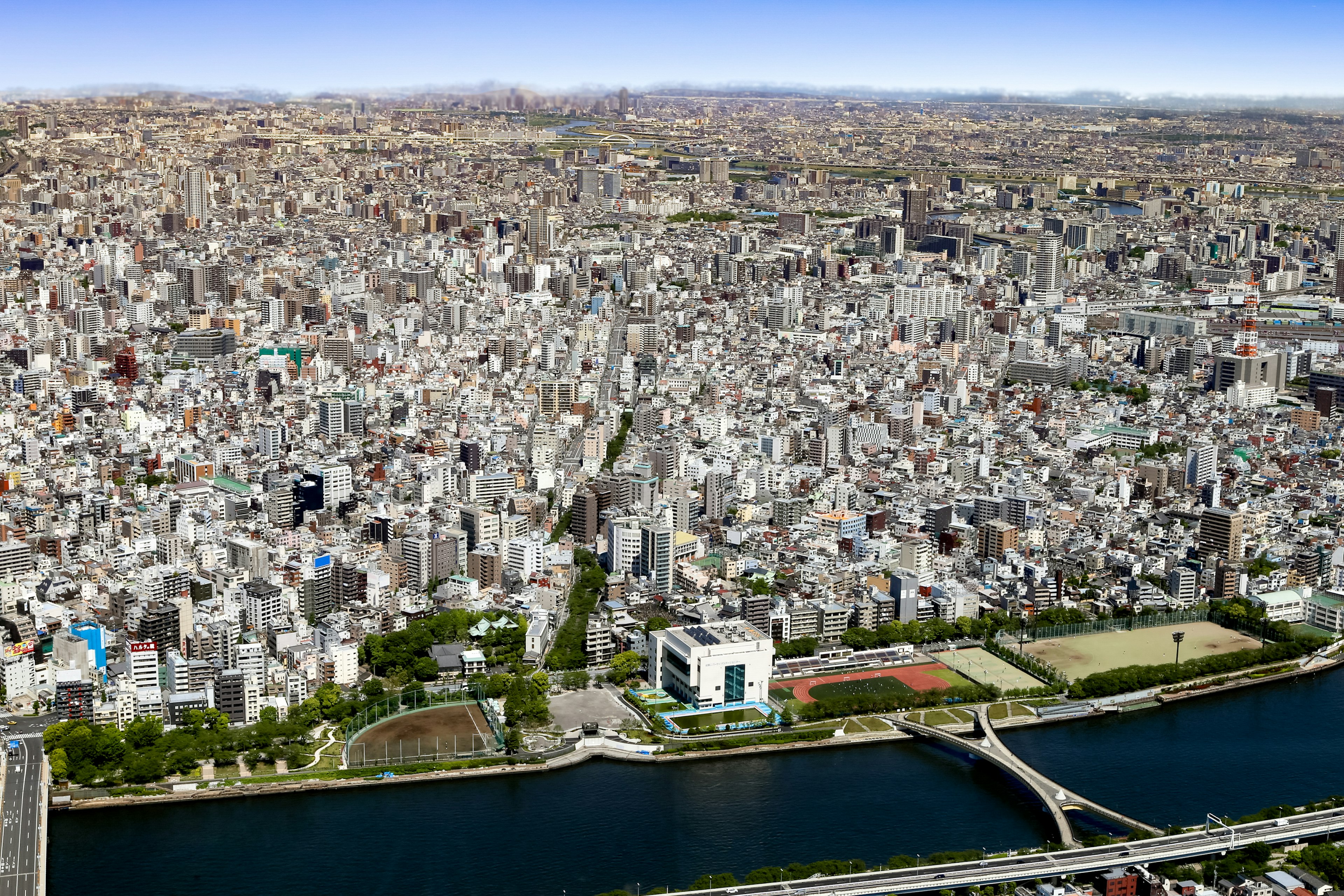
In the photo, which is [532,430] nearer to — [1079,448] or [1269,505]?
[1079,448]

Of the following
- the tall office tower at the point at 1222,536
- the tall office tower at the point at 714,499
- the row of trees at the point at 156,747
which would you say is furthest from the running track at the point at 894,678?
the tall office tower at the point at 714,499

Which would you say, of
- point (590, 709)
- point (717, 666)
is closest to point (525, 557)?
point (590, 709)

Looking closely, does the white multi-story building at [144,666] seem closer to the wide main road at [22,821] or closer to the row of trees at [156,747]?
the row of trees at [156,747]

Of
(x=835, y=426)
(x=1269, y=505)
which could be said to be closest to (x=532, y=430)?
(x=835, y=426)

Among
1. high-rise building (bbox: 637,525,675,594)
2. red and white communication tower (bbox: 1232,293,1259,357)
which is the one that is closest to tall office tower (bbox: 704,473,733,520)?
high-rise building (bbox: 637,525,675,594)

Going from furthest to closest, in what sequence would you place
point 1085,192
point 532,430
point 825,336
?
point 1085,192, point 825,336, point 532,430

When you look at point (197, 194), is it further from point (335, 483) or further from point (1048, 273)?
point (335, 483)
